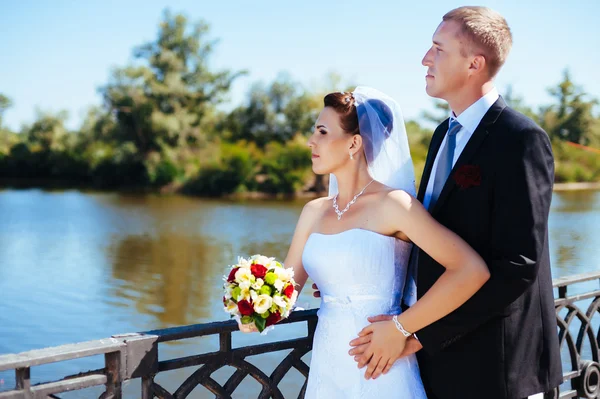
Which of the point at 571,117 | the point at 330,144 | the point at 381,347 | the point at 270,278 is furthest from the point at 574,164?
the point at 270,278

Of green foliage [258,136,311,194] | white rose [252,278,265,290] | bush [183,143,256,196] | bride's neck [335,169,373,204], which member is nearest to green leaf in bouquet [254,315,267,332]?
white rose [252,278,265,290]

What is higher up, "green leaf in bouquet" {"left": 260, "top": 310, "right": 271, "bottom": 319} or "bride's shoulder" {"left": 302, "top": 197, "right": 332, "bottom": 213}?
"bride's shoulder" {"left": 302, "top": 197, "right": 332, "bottom": 213}

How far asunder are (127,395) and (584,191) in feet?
128

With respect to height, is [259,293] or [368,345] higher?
[259,293]

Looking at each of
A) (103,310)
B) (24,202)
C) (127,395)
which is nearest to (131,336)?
(127,395)

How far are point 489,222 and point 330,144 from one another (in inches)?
28.1

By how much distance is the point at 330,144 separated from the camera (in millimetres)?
2438

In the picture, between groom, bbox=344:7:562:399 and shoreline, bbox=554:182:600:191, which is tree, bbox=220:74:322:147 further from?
groom, bbox=344:7:562:399

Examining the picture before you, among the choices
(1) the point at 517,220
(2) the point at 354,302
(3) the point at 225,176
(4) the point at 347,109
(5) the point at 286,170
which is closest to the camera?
(1) the point at 517,220

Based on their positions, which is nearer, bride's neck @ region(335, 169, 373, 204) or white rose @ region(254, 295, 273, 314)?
white rose @ region(254, 295, 273, 314)

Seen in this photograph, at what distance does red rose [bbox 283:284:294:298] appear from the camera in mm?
2258

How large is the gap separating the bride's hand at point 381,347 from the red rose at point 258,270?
40 centimetres

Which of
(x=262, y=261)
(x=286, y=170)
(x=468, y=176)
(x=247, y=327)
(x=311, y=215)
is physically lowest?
(x=286, y=170)

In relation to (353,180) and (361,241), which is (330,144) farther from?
(361,241)
